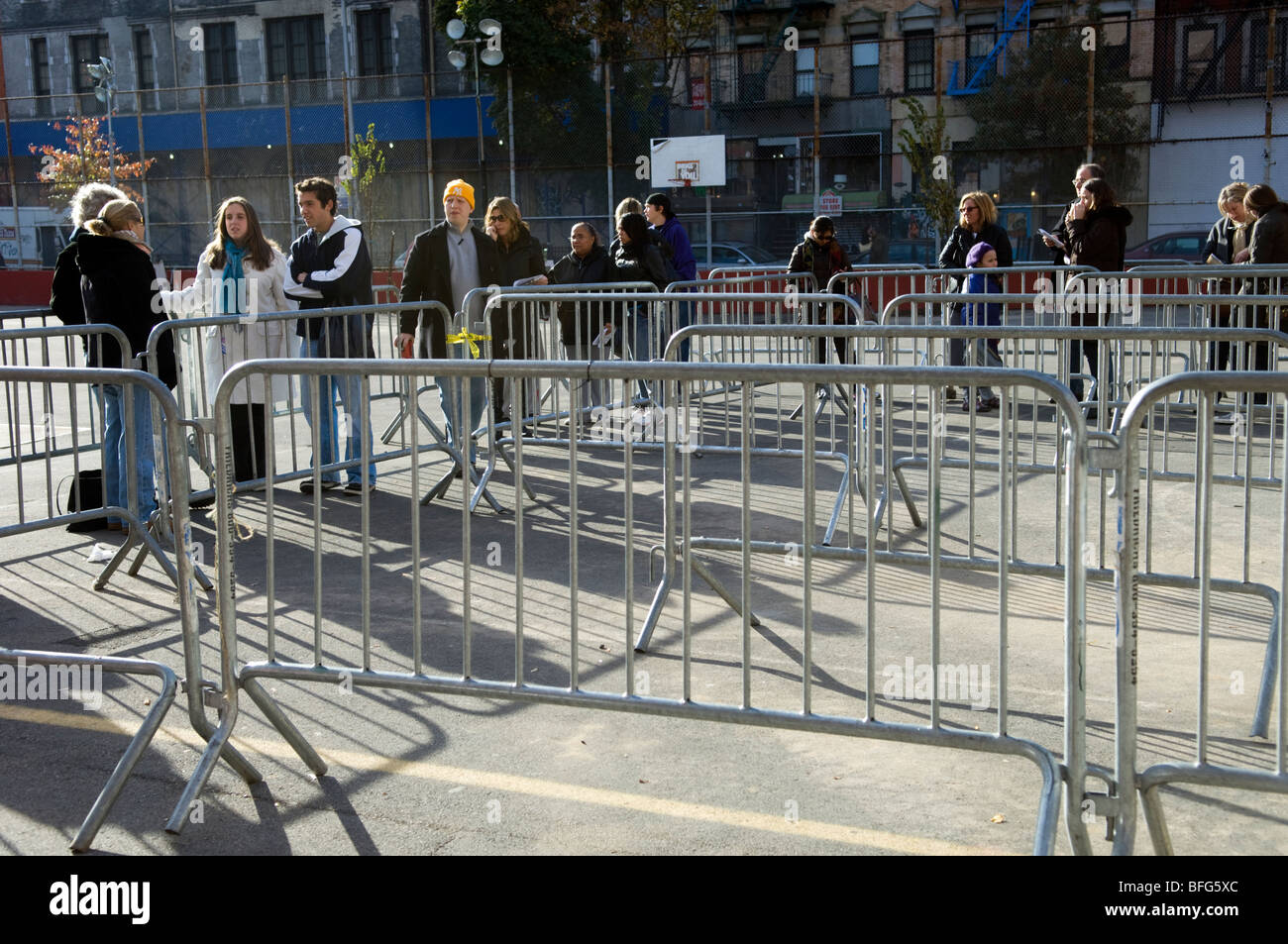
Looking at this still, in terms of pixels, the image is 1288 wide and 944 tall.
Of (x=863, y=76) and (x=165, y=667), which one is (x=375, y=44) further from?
(x=165, y=667)

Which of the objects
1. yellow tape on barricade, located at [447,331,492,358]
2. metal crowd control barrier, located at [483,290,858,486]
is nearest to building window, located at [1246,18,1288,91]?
metal crowd control barrier, located at [483,290,858,486]

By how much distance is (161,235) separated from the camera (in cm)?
3591

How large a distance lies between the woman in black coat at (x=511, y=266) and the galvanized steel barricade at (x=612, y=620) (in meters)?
2.27

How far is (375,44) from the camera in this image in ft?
140

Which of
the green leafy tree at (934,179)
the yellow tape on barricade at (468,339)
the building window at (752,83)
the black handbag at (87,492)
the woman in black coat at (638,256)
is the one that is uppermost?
the building window at (752,83)

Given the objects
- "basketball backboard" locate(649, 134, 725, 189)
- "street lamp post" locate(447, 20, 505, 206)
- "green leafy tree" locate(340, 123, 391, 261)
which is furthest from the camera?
"green leafy tree" locate(340, 123, 391, 261)

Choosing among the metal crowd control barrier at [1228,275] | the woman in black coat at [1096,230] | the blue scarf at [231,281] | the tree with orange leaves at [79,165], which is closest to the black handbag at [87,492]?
the blue scarf at [231,281]

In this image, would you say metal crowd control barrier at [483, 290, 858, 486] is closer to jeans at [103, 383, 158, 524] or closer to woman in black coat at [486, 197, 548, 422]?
woman in black coat at [486, 197, 548, 422]

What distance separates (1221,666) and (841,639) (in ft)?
4.96

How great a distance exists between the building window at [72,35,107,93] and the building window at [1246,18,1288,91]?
33.7m

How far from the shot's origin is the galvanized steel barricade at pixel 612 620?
13.5 feet

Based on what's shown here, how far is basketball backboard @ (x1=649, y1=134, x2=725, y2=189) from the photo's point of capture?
2872 cm

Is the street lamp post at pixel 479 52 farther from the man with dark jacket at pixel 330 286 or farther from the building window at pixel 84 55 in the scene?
the man with dark jacket at pixel 330 286

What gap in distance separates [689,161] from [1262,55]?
15.9 m
